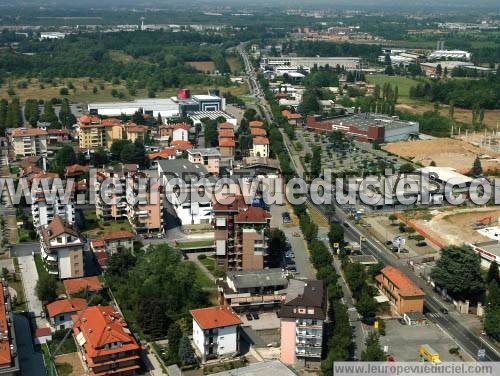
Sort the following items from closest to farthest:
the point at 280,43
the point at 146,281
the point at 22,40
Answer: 1. the point at 146,281
2. the point at 22,40
3. the point at 280,43

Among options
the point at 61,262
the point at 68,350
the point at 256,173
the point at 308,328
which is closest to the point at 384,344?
the point at 308,328

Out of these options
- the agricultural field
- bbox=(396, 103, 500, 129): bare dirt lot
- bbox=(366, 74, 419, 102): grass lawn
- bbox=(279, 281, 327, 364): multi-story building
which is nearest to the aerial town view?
bbox=(279, 281, 327, 364): multi-story building

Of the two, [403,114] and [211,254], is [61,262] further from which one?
[403,114]

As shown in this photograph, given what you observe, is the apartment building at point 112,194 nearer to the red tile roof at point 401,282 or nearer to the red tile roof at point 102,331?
the red tile roof at point 102,331

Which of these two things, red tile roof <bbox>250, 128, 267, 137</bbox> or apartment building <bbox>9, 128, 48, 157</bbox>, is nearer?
apartment building <bbox>9, 128, 48, 157</bbox>

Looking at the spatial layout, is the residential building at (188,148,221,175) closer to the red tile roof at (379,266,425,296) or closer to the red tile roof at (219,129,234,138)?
the red tile roof at (219,129,234,138)

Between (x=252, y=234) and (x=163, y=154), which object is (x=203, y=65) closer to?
(x=163, y=154)
